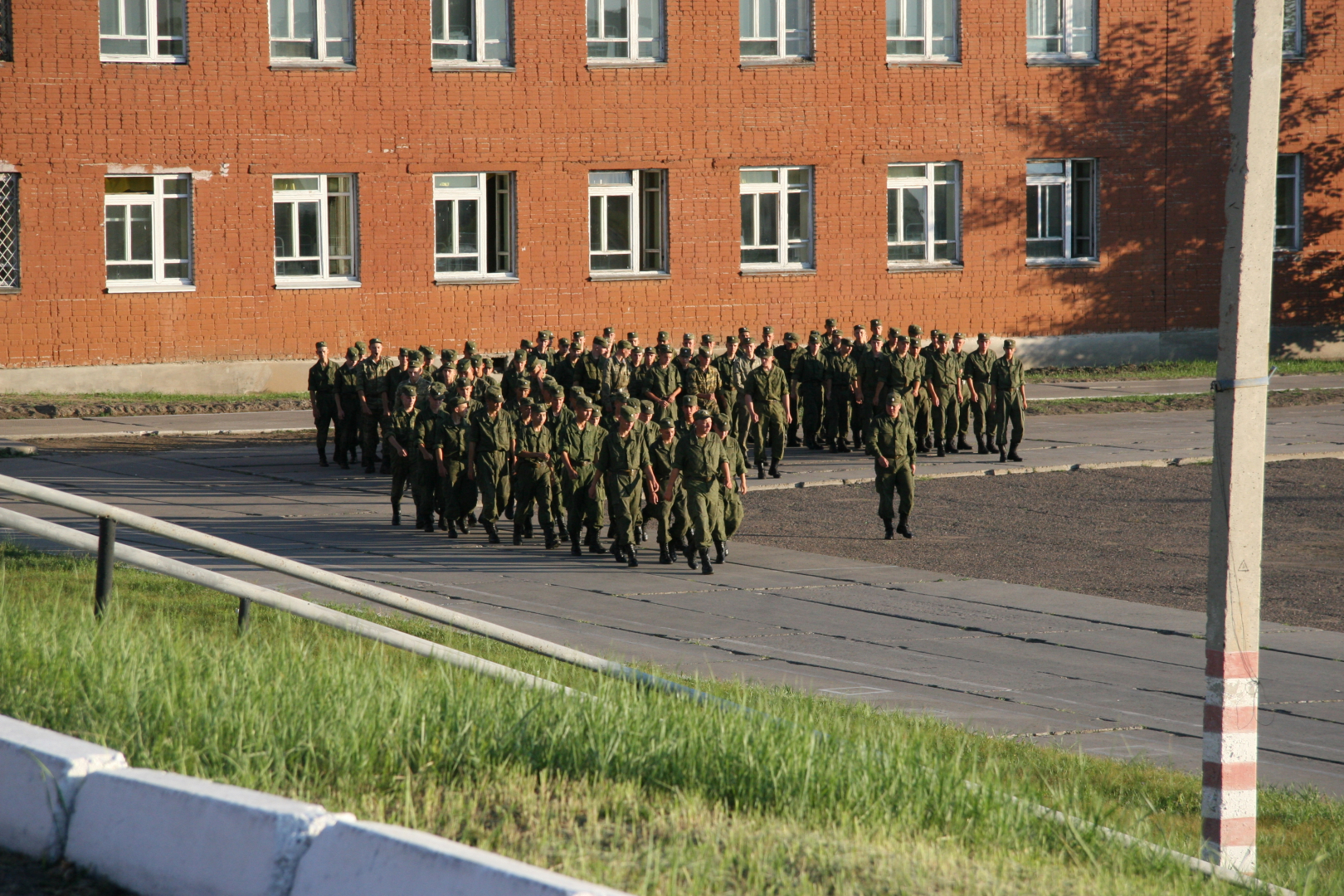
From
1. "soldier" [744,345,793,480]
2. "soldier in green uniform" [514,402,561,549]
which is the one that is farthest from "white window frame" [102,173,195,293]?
"soldier in green uniform" [514,402,561,549]

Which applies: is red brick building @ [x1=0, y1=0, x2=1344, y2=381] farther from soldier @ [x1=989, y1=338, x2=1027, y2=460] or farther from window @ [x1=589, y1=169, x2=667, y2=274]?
soldier @ [x1=989, y1=338, x2=1027, y2=460]

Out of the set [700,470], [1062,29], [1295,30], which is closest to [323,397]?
[700,470]

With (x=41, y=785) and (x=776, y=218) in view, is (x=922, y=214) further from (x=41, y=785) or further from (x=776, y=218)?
(x=41, y=785)

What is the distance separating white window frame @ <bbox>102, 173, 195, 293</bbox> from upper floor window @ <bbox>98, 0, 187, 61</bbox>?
2082mm

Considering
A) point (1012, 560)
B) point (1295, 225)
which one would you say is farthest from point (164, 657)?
point (1295, 225)

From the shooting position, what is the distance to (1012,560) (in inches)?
653

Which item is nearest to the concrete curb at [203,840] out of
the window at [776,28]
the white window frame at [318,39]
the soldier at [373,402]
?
the soldier at [373,402]

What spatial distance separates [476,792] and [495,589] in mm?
9486

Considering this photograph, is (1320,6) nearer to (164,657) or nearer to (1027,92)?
(1027,92)

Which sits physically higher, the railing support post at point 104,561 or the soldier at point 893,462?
the railing support post at point 104,561

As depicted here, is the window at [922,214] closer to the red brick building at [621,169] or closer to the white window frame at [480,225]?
the red brick building at [621,169]

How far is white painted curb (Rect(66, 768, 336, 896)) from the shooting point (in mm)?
4738

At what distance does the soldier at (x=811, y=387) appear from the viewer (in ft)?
83.1

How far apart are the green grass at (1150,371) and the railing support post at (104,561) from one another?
92.2 ft
